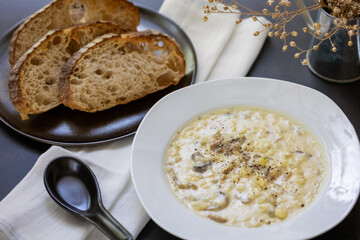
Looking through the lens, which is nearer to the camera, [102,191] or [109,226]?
[109,226]

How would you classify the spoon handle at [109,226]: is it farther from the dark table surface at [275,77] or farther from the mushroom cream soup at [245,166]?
the mushroom cream soup at [245,166]

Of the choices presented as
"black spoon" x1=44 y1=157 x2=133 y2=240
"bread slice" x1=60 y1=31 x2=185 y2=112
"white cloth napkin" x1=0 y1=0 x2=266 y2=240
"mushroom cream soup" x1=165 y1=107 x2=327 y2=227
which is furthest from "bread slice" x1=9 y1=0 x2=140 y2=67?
"mushroom cream soup" x1=165 y1=107 x2=327 y2=227

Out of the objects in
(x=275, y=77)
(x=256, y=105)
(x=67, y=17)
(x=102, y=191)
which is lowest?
(x=102, y=191)

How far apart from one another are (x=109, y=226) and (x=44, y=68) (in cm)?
117

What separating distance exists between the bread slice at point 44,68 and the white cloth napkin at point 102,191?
37 centimetres

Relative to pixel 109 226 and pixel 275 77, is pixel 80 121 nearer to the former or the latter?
pixel 109 226

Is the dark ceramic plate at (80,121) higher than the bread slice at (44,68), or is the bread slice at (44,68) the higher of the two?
the bread slice at (44,68)

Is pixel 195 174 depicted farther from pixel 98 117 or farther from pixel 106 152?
pixel 98 117

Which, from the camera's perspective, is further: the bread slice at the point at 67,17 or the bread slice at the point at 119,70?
the bread slice at the point at 67,17

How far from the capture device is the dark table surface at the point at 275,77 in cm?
226

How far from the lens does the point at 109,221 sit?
2262mm

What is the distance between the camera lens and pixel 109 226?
2.24 metres

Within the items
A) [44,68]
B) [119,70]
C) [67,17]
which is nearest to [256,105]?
[119,70]

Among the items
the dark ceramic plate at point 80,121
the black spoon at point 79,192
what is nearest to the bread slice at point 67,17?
the dark ceramic plate at point 80,121
